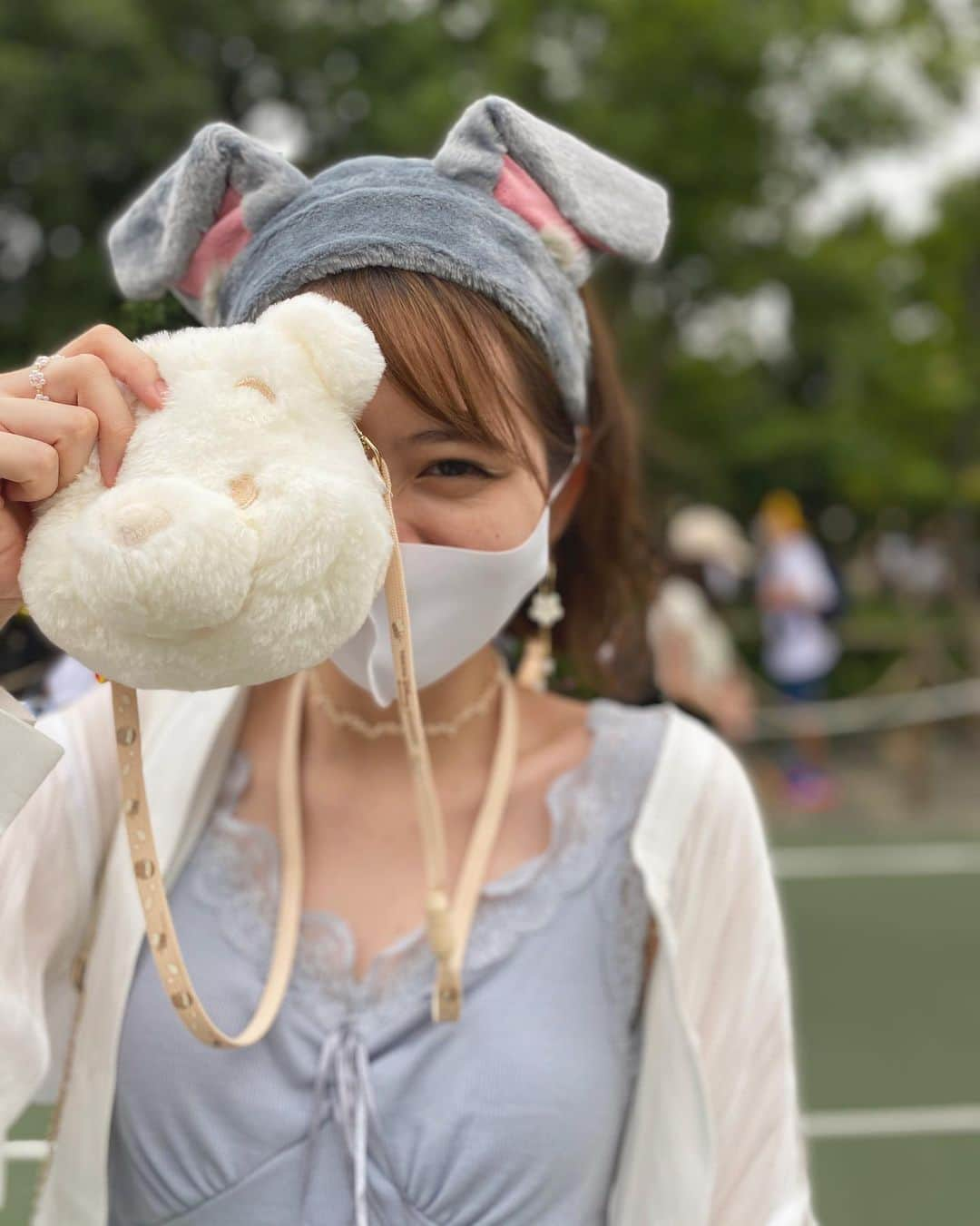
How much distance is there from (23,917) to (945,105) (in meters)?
15.4

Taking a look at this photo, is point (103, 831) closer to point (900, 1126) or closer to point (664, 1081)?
point (664, 1081)

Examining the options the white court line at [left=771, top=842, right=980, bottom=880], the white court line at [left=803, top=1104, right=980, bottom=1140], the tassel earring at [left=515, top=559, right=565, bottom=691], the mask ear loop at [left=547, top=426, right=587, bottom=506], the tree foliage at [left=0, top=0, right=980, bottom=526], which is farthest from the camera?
the tree foliage at [left=0, top=0, right=980, bottom=526]

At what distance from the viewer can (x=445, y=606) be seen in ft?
4.38

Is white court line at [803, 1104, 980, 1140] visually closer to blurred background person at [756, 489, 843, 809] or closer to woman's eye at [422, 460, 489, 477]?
woman's eye at [422, 460, 489, 477]

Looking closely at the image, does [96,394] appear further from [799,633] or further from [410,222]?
[799,633]

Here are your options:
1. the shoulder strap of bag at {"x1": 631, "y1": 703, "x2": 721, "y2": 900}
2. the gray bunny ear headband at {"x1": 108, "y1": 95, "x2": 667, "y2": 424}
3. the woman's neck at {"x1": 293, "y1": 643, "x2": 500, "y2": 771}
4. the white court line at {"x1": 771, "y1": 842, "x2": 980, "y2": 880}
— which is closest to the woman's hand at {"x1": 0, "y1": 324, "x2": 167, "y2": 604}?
the gray bunny ear headband at {"x1": 108, "y1": 95, "x2": 667, "y2": 424}

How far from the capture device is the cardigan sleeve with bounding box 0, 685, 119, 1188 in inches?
44.7

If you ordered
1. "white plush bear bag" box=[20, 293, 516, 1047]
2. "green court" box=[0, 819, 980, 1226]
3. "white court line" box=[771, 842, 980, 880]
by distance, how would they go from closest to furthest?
"white plush bear bag" box=[20, 293, 516, 1047], "green court" box=[0, 819, 980, 1226], "white court line" box=[771, 842, 980, 880]

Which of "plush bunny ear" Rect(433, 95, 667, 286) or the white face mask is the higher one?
"plush bunny ear" Rect(433, 95, 667, 286)

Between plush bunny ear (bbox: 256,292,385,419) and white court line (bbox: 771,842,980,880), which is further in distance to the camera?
white court line (bbox: 771,842,980,880)

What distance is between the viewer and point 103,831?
140cm

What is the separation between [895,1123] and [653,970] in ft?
10.2

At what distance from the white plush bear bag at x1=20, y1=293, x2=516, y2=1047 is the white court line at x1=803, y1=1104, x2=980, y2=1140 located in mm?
3533

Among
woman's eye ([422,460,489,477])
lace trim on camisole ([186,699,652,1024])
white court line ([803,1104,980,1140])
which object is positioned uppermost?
woman's eye ([422,460,489,477])
